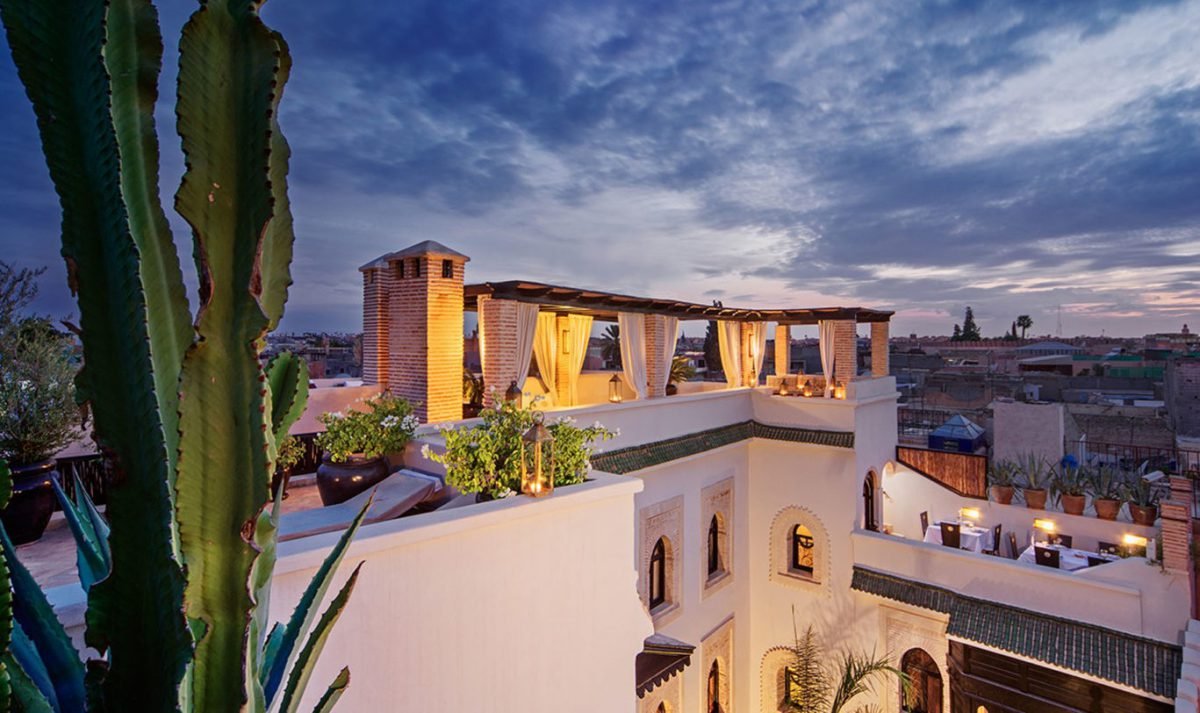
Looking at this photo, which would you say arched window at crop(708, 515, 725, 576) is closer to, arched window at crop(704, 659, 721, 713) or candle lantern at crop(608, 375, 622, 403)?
arched window at crop(704, 659, 721, 713)

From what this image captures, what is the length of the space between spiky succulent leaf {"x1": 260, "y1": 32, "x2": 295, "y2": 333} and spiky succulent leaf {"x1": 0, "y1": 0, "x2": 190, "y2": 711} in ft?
0.77

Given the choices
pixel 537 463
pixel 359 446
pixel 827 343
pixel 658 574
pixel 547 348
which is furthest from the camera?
pixel 827 343

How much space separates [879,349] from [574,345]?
7226 mm

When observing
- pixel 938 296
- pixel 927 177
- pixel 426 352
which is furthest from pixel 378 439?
pixel 938 296

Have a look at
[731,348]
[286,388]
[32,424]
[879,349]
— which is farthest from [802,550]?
[32,424]

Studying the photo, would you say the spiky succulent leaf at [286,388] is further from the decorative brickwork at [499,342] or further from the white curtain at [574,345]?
the white curtain at [574,345]

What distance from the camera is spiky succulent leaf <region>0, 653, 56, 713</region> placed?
1062mm

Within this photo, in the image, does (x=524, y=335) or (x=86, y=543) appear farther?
(x=524, y=335)

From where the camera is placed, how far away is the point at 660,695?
8.11 meters

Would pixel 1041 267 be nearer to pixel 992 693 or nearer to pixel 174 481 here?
pixel 992 693

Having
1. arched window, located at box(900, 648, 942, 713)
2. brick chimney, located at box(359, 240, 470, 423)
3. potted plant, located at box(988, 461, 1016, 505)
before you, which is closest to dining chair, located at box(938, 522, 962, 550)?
potted plant, located at box(988, 461, 1016, 505)

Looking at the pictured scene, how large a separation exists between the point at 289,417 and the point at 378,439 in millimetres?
3870

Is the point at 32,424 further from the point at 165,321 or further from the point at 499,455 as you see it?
the point at 165,321

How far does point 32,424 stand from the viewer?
405 centimetres
